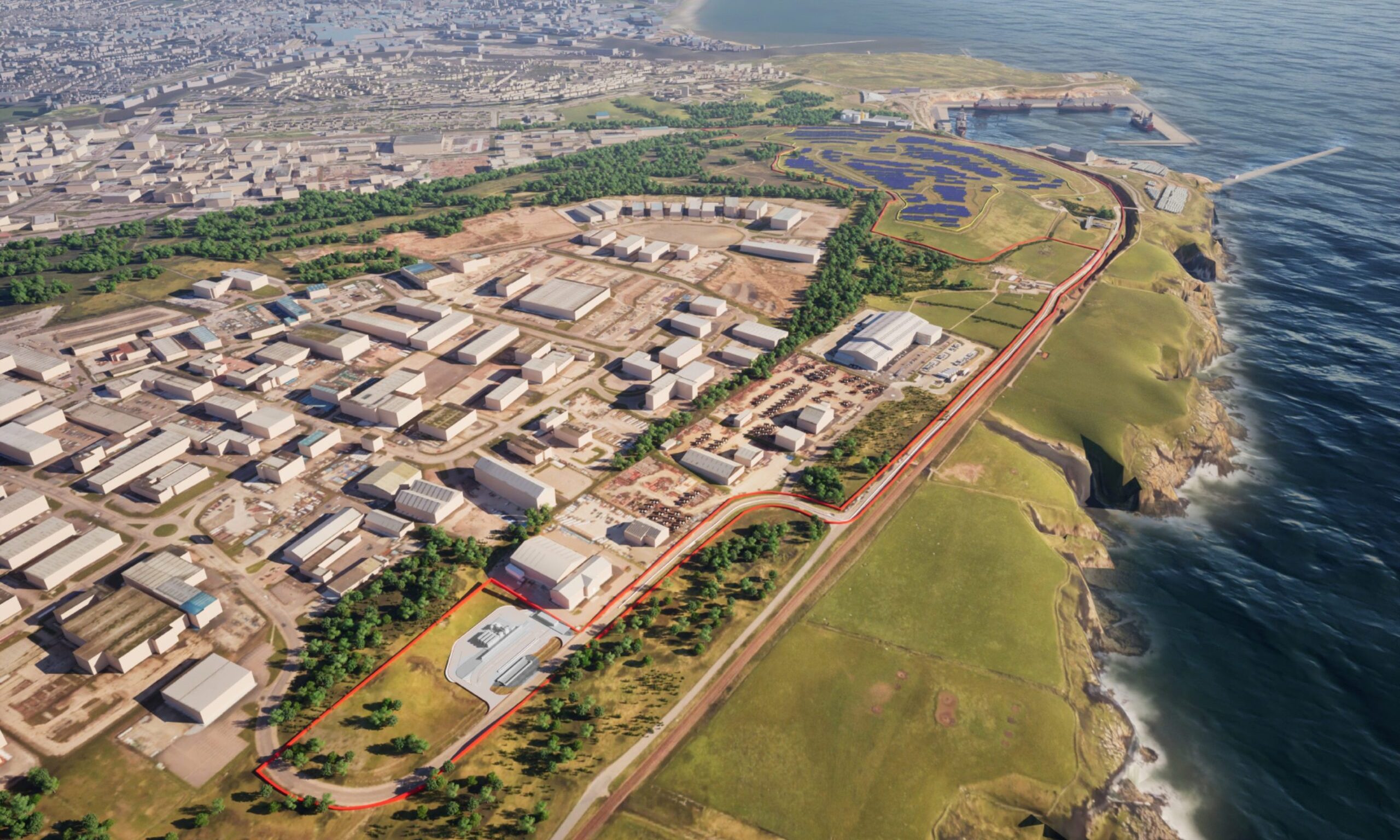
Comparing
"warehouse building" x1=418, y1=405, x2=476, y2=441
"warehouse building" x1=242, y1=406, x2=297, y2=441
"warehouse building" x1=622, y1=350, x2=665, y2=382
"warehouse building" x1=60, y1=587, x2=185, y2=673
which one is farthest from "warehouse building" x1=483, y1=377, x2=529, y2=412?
"warehouse building" x1=60, y1=587, x2=185, y2=673

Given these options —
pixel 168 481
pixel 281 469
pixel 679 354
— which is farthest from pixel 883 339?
pixel 168 481

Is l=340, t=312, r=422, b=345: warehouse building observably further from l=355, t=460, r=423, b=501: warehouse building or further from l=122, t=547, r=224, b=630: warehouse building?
l=122, t=547, r=224, b=630: warehouse building

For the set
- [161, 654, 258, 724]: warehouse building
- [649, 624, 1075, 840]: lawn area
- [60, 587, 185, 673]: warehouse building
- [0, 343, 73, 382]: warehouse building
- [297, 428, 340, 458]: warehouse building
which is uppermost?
[0, 343, 73, 382]: warehouse building

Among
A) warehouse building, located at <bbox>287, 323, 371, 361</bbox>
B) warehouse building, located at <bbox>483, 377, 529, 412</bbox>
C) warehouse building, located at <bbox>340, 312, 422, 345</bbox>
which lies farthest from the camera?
warehouse building, located at <bbox>340, 312, 422, 345</bbox>

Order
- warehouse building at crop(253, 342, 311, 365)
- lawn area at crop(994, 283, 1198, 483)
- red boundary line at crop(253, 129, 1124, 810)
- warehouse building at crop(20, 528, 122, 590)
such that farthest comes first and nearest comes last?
warehouse building at crop(253, 342, 311, 365) < lawn area at crop(994, 283, 1198, 483) < warehouse building at crop(20, 528, 122, 590) < red boundary line at crop(253, 129, 1124, 810)

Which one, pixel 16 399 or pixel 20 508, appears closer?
pixel 20 508

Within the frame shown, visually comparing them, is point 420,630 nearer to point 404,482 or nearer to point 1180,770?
point 404,482

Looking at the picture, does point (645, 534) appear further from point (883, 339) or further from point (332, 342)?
point (332, 342)
